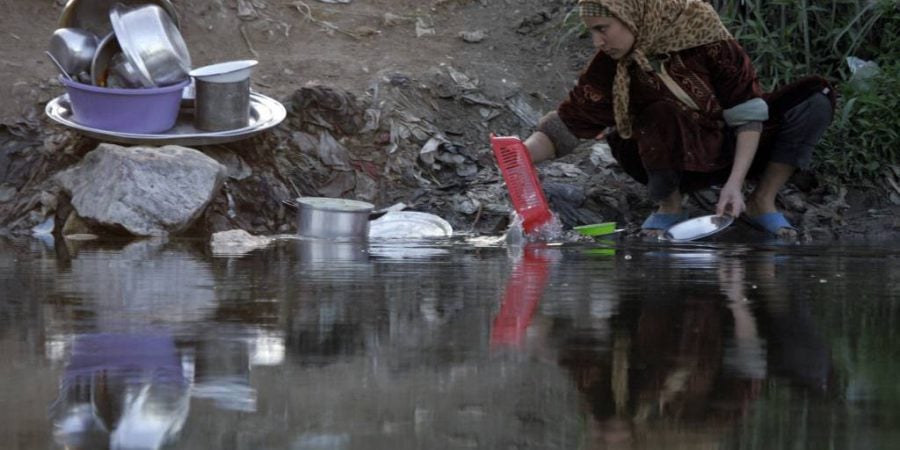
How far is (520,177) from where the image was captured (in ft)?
20.7

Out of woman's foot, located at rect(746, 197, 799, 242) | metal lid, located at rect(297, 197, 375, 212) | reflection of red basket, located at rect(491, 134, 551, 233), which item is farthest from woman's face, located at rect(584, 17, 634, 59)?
metal lid, located at rect(297, 197, 375, 212)

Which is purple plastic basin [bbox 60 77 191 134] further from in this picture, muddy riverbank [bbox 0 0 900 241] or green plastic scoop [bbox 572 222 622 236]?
green plastic scoop [bbox 572 222 622 236]

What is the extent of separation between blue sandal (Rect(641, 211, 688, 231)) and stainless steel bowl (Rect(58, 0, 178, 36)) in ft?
8.65

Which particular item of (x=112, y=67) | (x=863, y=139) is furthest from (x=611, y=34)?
(x=112, y=67)

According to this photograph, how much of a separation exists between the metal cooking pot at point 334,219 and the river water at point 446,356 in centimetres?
130

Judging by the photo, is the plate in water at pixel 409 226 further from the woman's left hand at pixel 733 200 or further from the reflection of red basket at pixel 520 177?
the woman's left hand at pixel 733 200

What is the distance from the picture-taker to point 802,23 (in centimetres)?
782

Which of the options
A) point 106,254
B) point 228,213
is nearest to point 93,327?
point 106,254

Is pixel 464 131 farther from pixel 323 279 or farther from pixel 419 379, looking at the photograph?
pixel 419 379

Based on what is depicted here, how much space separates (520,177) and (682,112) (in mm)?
764

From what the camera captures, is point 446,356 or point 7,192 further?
point 7,192

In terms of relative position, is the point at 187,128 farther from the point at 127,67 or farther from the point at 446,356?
the point at 446,356

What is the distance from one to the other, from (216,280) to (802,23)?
178 inches

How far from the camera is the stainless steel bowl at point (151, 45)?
22.6 ft
